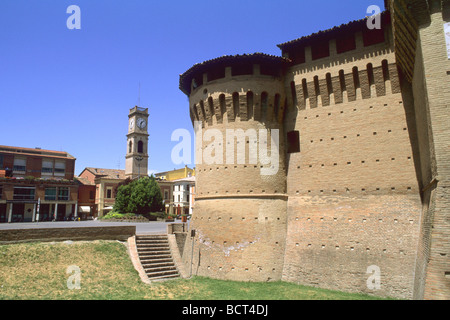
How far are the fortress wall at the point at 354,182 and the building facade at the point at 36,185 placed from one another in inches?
1507

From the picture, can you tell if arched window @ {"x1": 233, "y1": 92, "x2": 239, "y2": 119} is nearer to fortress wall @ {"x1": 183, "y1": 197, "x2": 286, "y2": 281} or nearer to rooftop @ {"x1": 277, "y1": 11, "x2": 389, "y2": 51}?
rooftop @ {"x1": 277, "y1": 11, "x2": 389, "y2": 51}

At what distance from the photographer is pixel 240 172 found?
52.9 feet

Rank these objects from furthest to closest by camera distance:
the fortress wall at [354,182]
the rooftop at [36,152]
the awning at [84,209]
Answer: the awning at [84,209]
the rooftop at [36,152]
the fortress wall at [354,182]

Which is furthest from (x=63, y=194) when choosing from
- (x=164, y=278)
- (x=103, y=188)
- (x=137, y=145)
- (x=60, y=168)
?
(x=164, y=278)

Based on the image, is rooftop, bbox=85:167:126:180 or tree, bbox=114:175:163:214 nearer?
tree, bbox=114:175:163:214

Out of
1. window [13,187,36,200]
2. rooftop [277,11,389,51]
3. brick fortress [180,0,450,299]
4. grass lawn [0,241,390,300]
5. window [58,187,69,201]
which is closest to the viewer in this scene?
grass lawn [0,241,390,300]

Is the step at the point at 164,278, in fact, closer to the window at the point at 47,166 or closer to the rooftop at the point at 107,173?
A: the window at the point at 47,166

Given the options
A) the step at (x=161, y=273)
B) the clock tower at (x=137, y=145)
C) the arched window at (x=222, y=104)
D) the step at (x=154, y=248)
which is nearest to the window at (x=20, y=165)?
the clock tower at (x=137, y=145)

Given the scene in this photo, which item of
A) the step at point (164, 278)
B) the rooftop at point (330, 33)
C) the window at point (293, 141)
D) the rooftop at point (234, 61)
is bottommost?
the step at point (164, 278)

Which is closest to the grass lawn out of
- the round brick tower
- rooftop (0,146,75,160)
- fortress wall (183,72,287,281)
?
fortress wall (183,72,287,281)

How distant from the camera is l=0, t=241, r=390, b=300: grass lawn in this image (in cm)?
1160

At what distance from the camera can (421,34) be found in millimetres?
10391

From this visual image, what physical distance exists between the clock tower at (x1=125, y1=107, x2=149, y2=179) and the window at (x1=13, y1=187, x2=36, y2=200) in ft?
54.5

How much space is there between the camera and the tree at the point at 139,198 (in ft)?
136
